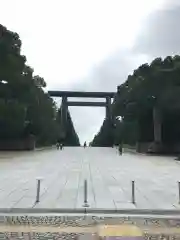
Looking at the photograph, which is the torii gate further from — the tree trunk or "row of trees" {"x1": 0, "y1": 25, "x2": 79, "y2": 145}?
the tree trunk

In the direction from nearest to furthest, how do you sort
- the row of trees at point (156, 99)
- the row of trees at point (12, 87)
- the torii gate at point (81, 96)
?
1. the row of trees at point (12, 87)
2. the row of trees at point (156, 99)
3. the torii gate at point (81, 96)

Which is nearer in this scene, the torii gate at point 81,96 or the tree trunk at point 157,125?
the tree trunk at point 157,125

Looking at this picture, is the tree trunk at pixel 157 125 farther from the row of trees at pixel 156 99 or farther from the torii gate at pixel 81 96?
the torii gate at pixel 81 96

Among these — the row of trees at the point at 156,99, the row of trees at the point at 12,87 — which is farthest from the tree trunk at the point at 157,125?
the row of trees at the point at 12,87

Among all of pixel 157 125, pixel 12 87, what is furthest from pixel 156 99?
pixel 12 87

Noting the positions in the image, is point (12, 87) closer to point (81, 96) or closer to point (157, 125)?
point (157, 125)

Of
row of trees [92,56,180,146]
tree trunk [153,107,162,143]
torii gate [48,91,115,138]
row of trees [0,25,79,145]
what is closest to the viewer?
row of trees [0,25,79,145]

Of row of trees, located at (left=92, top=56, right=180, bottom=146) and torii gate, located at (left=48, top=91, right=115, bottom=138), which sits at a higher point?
torii gate, located at (left=48, top=91, right=115, bottom=138)

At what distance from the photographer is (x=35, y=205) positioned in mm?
13594

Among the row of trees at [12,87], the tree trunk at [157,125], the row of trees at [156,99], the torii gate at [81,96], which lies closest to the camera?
the row of trees at [12,87]

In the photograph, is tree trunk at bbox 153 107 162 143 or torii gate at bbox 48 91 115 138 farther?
torii gate at bbox 48 91 115 138

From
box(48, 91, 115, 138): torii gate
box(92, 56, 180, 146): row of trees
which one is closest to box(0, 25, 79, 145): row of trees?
box(92, 56, 180, 146): row of trees

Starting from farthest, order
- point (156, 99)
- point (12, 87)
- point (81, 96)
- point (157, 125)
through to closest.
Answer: point (81, 96)
point (157, 125)
point (156, 99)
point (12, 87)

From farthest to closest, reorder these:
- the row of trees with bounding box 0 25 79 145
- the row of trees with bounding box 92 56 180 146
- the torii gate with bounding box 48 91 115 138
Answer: the torii gate with bounding box 48 91 115 138 → the row of trees with bounding box 92 56 180 146 → the row of trees with bounding box 0 25 79 145
